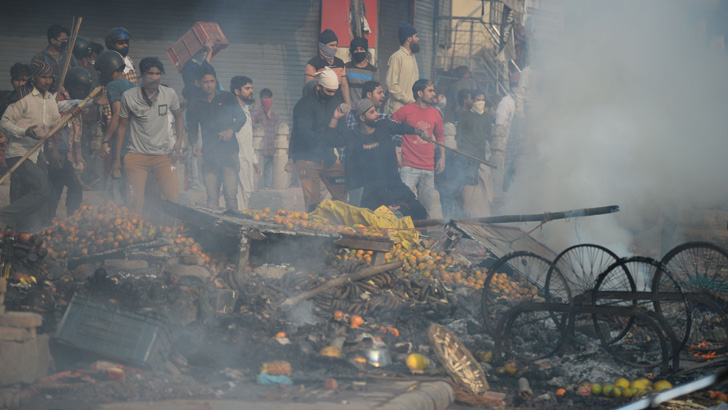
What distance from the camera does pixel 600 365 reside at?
6703 mm

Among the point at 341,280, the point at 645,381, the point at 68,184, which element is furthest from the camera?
the point at 68,184

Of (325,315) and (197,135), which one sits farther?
(197,135)

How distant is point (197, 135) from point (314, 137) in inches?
71.6

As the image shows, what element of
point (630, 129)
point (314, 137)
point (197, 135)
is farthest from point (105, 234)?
point (630, 129)

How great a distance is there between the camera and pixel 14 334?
515 centimetres

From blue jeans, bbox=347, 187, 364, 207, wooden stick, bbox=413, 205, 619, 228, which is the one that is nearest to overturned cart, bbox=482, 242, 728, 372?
wooden stick, bbox=413, 205, 619, 228

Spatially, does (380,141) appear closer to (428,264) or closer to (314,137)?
(314,137)

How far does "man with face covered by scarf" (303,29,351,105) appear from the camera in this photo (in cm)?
1090

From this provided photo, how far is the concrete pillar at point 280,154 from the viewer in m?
11.8

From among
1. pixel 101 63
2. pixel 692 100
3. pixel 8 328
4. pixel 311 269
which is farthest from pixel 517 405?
pixel 692 100

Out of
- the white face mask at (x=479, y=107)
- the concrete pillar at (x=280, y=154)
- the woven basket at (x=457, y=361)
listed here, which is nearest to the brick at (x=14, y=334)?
the woven basket at (x=457, y=361)

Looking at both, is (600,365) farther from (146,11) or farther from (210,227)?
(146,11)

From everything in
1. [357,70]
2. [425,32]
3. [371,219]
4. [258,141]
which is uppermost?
[425,32]

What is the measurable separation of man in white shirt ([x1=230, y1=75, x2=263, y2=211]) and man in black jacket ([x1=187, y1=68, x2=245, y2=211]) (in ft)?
1.40
